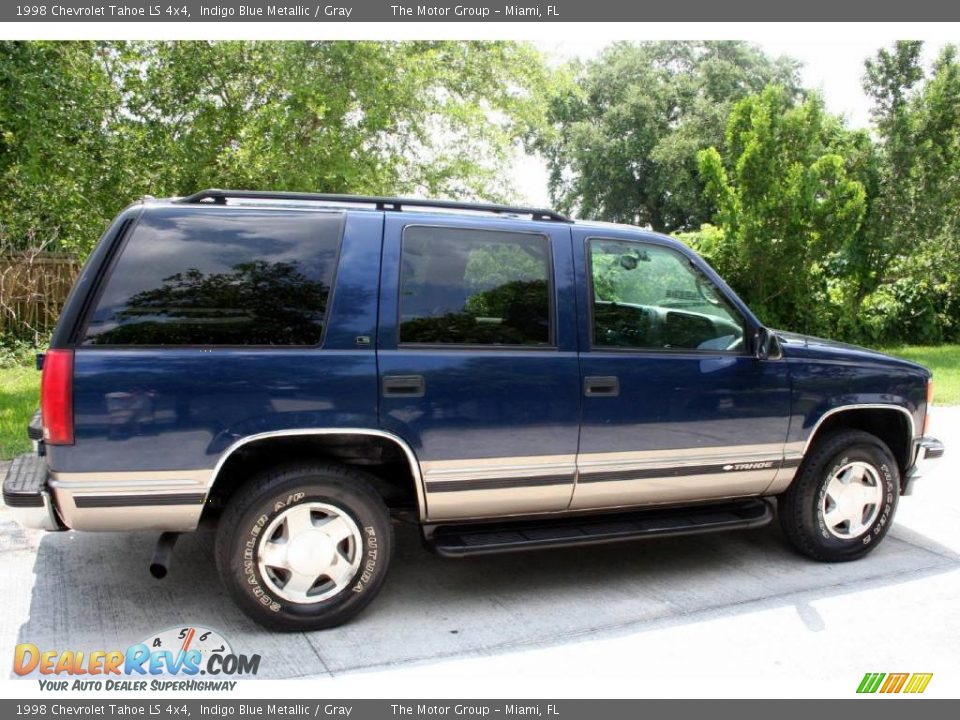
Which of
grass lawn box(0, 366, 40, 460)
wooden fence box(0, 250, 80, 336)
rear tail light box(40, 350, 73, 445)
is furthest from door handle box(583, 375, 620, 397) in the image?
wooden fence box(0, 250, 80, 336)

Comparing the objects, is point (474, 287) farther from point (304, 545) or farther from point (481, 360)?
point (304, 545)

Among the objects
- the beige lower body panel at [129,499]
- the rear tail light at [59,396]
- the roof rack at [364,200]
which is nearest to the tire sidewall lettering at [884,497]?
the roof rack at [364,200]

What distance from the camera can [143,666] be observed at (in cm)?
350

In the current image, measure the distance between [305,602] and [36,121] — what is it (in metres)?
8.08

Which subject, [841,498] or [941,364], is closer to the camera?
[841,498]

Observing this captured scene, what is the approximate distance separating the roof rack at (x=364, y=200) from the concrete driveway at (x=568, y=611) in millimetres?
1999

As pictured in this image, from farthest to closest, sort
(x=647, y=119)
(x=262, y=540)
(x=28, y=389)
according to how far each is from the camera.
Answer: (x=647, y=119) → (x=28, y=389) → (x=262, y=540)

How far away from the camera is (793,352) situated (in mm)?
4574

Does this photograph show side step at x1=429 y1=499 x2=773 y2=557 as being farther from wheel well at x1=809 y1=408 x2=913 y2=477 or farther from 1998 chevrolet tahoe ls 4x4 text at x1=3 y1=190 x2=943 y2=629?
wheel well at x1=809 y1=408 x2=913 y2=477

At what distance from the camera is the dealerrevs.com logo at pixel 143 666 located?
3377 mm

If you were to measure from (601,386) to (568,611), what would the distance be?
3.81 ft

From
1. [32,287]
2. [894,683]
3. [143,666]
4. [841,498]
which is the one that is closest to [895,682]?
[894,683]

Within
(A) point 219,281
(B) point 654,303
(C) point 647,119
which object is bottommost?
(B) point 654,303

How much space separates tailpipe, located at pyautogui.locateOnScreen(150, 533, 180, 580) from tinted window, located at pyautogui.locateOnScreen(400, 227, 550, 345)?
56.5 inches
